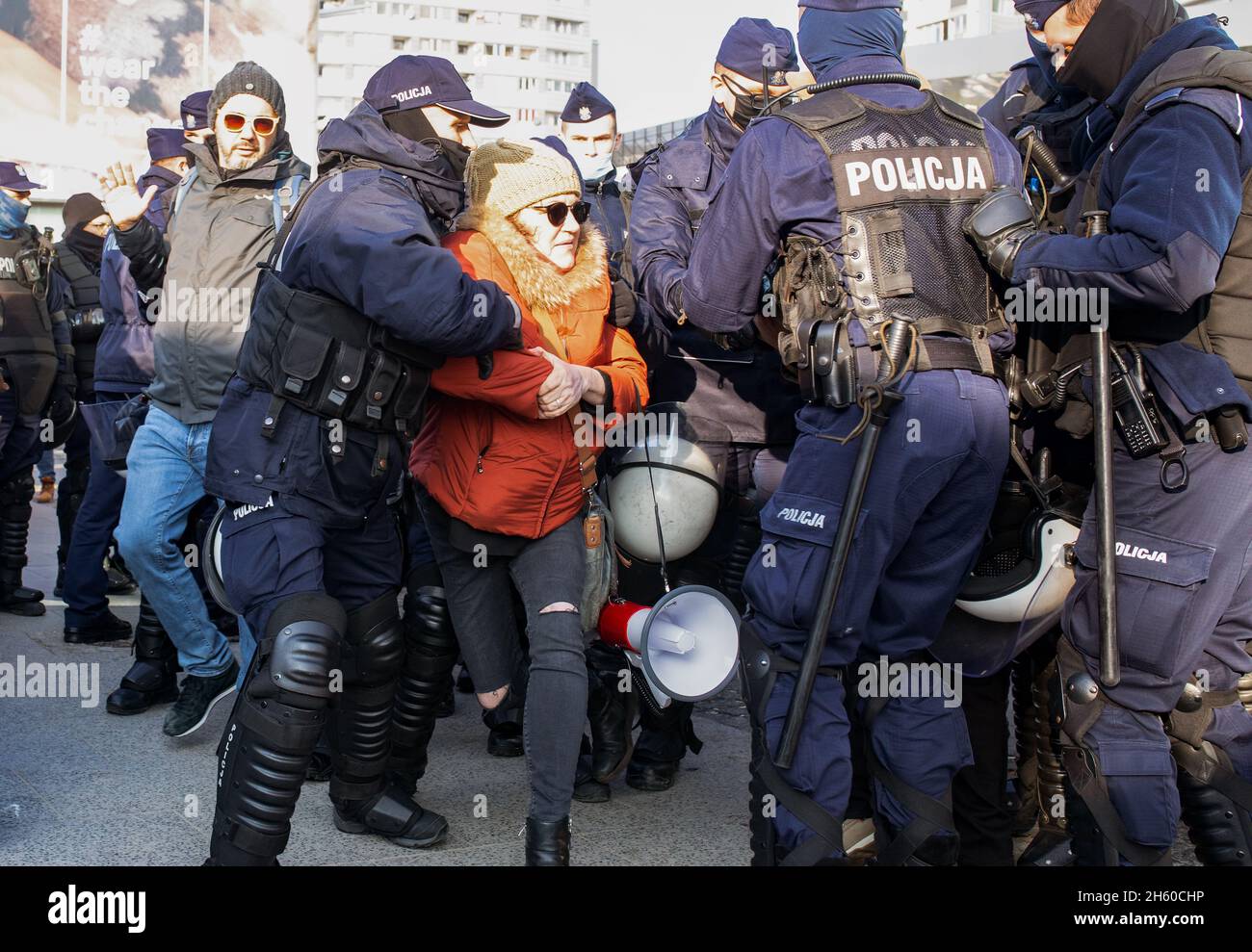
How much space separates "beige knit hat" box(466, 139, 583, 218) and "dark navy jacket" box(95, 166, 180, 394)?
251 cm

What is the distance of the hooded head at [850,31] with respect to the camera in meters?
3.42

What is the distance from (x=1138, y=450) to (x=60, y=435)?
597cm

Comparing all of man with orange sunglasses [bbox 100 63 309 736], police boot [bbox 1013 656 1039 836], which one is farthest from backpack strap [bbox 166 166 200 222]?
police boot [bbox 1013 656 1039 836]

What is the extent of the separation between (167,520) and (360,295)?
6.19 feet

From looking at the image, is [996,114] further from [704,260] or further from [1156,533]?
[1156,533]

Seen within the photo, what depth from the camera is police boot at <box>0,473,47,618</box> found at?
675 centimetres

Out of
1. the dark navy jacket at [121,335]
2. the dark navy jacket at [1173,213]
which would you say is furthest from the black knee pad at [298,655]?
the dark navy jacket at [121,335]

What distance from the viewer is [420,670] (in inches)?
156

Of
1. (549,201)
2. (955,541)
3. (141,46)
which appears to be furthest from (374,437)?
(141,46)

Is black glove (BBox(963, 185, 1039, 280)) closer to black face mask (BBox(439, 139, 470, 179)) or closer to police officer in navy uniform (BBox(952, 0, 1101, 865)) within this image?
police officer in navy uniform (BBox(952, 0, 1101, 865))

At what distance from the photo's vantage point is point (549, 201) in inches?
144

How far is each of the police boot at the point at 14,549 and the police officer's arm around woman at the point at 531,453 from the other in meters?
3.87

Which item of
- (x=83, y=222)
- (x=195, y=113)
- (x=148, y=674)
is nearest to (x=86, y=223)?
(x=83, y=222)

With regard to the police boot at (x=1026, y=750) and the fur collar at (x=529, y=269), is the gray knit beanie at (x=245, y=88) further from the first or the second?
the police boot at (x=1026, y=750)
